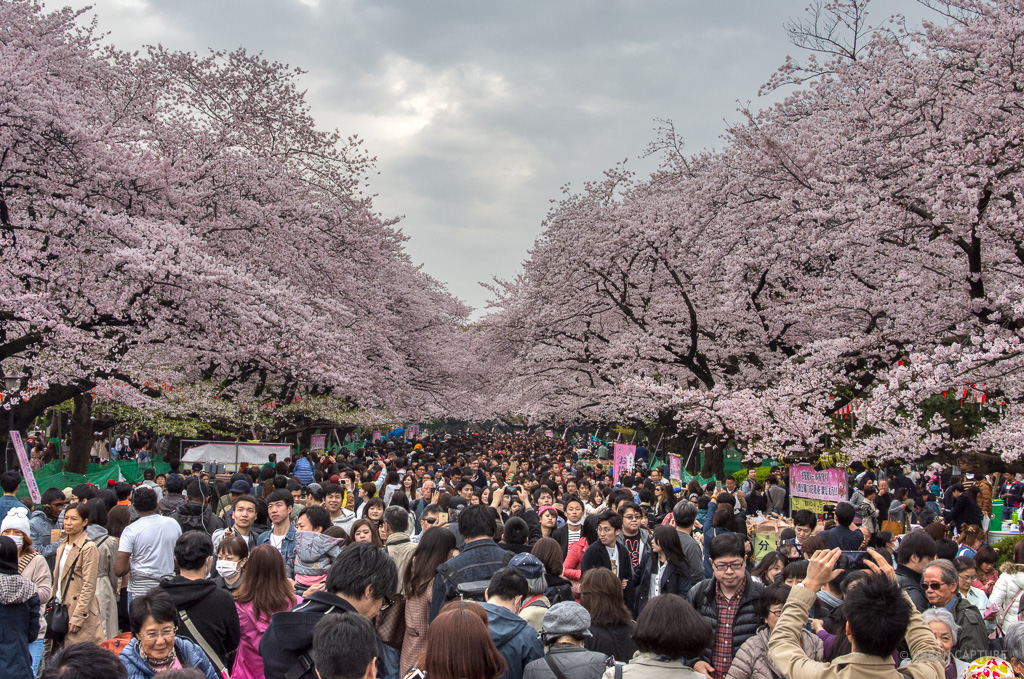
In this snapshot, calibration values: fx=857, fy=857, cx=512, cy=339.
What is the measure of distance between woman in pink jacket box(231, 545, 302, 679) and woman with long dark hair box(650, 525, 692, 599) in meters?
3.01

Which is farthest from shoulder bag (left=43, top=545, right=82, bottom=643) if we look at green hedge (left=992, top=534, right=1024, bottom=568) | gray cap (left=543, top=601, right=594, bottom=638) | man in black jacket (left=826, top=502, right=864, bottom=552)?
green hedge (left=992, top=534, right=1024, bottom=568)

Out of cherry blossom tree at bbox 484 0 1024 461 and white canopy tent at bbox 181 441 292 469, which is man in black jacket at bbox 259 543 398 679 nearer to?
cherry blossom tree at bbox 484 0 1024 461

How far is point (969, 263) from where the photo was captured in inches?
554

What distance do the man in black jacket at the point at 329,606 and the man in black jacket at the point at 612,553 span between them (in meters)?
2.80

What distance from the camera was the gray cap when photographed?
4406mm

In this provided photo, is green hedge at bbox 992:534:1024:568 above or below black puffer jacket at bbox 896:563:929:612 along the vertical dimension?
below

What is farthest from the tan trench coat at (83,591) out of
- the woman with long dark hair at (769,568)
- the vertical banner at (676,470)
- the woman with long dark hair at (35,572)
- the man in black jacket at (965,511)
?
the vertical banner at (676,470)

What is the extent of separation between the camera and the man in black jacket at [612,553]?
23.7ft

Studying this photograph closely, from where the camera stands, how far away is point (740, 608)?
17.7 ft

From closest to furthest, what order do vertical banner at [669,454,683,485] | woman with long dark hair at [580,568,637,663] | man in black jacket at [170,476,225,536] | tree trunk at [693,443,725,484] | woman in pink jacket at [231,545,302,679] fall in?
woman in pink jacket at [231,545,302,679]
woman with long dark hair at [580,568,637,663]
man in black jacket at [170,476,225,536]
vertical banner at [669,454,683,485]
tree trunk at [693,443,725,484]

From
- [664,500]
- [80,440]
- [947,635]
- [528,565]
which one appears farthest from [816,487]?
[80,440]

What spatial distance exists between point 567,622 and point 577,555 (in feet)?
11.0

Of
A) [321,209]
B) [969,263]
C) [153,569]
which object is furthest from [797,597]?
[321,209]

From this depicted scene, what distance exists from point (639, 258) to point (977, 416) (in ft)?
31.2
